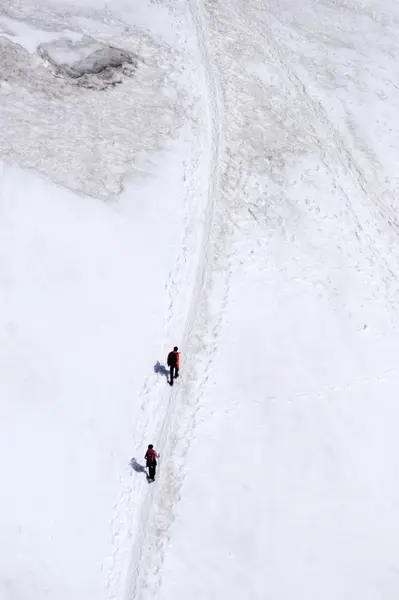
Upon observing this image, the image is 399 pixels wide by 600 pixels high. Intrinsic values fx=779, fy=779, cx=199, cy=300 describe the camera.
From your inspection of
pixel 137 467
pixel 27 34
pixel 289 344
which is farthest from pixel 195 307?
pixel 27 34

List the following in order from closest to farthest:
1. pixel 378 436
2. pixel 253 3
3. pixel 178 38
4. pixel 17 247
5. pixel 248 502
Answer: pixel 248 502
pixel 378 436
pixel 17 247
pixel 178 38
pixel 253 3

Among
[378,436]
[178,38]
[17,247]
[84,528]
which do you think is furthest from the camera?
[178,38]

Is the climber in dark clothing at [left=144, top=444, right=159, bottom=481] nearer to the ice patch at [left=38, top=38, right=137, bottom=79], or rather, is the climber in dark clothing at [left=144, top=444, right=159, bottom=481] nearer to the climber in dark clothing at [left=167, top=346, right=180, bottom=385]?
the climber in dark clothing at [left=167, top=346, right=180, bottom=385]

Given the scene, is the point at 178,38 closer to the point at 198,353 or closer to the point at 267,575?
the point at 198,353

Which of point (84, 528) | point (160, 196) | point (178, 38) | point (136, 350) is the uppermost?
point (178, 38)

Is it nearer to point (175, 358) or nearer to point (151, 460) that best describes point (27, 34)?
point (175, 358)

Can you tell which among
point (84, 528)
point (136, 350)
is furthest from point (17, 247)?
point (84, 528)

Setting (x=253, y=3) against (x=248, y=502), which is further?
(x=253, y=3)
